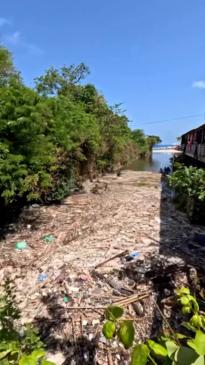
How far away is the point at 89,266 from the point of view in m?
4.96

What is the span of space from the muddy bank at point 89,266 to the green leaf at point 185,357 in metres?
2.43

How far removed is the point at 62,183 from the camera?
366 inches

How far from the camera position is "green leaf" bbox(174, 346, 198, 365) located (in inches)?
41.9

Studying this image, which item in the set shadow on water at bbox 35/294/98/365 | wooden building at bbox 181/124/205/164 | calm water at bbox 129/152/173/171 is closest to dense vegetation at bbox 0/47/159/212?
shadow on water at bbox 35/294/98/365

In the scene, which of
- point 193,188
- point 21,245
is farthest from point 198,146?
point 21,245

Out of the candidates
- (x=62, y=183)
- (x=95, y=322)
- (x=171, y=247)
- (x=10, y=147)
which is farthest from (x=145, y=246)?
(x=62, y=183)

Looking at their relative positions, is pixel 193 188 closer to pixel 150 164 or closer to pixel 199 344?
pixel 199 344

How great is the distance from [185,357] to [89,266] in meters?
3.99

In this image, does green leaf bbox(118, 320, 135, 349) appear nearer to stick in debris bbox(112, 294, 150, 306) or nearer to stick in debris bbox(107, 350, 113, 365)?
stick in debris bbox(107, 350, 113, 365)

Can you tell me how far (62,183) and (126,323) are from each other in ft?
26.5

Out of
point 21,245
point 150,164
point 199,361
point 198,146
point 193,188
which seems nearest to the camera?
point 199,361

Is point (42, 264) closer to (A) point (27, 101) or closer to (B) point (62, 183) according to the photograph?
(A) point (27, 101)

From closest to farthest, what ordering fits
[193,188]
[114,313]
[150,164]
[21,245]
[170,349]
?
[170,349], [114,313], [21,245], [193,188], [150,164]

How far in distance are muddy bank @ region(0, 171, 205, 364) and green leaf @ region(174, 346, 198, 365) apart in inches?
95.5
